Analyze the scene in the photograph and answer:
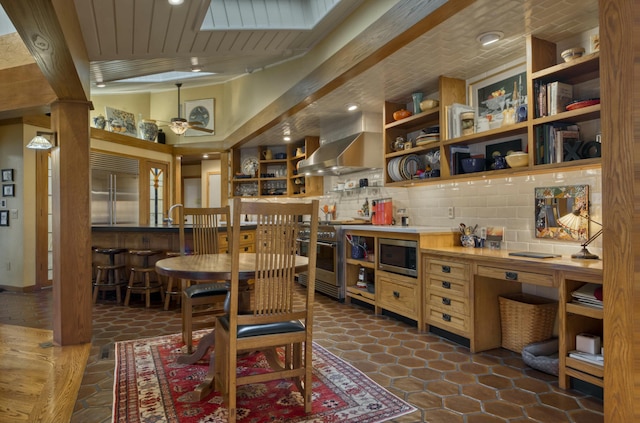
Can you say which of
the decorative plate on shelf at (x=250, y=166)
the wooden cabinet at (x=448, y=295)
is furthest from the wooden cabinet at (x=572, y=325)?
the decorative plate on shelf at (x=250, y=166)

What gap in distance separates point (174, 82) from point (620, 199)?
7.47 metres

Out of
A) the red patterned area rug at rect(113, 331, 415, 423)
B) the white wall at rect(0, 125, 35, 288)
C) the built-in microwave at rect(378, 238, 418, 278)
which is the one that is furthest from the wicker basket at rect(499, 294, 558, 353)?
the white wall at rect(0, 125, 35, 288)

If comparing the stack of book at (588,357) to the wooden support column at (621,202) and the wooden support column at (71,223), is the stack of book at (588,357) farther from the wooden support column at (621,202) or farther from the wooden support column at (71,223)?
the wooden support column at (71,223)

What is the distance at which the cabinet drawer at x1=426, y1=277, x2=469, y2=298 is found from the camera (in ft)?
10.2

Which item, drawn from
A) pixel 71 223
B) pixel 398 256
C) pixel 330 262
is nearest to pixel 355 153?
pixel 330 262

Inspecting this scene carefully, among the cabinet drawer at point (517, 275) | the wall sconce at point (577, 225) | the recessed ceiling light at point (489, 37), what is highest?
the recessed ceiling light at point (489, 37)

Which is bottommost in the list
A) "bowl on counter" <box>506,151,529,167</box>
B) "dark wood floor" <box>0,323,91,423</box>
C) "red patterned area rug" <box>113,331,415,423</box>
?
"dark wood floor" <box>0,323,91,423</box>

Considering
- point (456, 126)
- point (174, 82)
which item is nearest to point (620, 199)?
Result: point (456, 126)

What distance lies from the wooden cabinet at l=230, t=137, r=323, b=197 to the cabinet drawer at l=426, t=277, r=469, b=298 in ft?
11.0

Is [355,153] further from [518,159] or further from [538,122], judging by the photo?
[538,122]

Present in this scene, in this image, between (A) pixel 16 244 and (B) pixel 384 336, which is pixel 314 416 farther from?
(A) pixel 16 244

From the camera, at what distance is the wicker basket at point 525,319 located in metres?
2.93

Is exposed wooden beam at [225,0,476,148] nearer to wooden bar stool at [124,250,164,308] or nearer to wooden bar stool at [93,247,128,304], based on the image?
wooden bar stool at [124,250,164,308]

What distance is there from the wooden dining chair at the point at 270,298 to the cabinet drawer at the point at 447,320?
1604 mm
